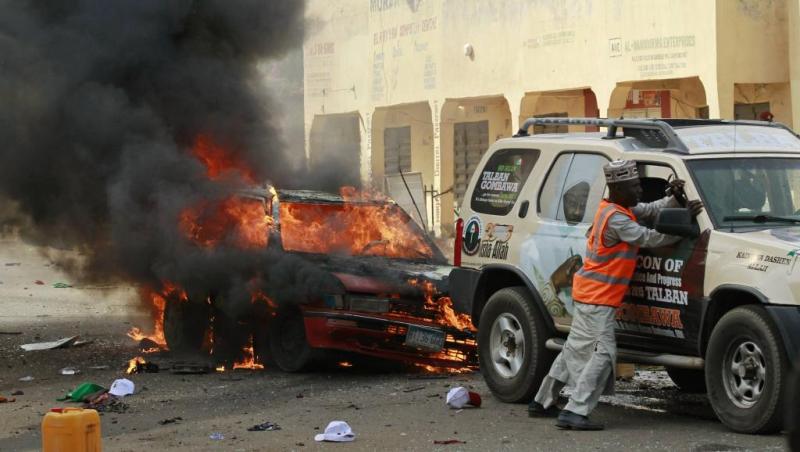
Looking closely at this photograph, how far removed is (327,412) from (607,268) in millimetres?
2300

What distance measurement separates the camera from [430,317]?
10641 millimetres

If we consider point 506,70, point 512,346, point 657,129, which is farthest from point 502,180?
point 506,70

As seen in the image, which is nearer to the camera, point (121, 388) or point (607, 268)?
point (607, 268)

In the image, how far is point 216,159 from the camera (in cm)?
1414

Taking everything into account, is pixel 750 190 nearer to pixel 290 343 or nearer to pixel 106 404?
pixel 290 343

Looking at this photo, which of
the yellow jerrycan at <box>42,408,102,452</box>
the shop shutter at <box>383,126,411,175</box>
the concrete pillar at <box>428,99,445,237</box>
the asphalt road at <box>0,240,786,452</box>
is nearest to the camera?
the yellow jerrycan at <box>42,408,102,452</box>

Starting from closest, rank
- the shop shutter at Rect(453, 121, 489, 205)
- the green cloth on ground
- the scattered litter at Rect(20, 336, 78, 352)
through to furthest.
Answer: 1. the green cloth on ground
2. the scattered litter at Rect(20, 336, 78, 352)
3. the shop shutter at Rect(453, 121, 489, 205)

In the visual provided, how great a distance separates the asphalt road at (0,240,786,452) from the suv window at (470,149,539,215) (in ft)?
4.65

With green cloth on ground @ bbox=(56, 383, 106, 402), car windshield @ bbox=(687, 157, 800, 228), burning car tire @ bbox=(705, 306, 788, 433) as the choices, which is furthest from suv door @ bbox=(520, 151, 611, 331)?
green cloth on ground @ bbox=(56, 383, 106, 402)

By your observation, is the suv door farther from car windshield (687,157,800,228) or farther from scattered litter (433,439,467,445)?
scattered litter (433,439,467,445)

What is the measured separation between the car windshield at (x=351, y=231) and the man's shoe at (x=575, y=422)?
386 cm

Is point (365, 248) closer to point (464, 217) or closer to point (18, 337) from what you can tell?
point (464, 217)

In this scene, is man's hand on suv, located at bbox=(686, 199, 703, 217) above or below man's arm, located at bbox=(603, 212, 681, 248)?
above

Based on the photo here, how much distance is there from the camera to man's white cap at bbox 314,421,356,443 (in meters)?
8.02
